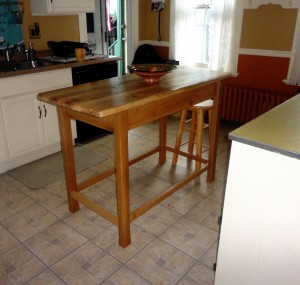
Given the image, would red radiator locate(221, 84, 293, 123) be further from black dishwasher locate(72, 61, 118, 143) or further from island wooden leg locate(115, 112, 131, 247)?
island wooden leg locate(115, 112, 131, 247)

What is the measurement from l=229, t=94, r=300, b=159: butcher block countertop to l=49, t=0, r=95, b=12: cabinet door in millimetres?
2700

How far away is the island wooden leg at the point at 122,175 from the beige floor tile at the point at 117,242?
1.7 inches

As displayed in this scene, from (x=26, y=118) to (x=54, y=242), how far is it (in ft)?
4.49

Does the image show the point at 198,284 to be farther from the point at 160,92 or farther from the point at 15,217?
the point at 15,217

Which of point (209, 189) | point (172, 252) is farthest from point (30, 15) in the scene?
point (172, 252)

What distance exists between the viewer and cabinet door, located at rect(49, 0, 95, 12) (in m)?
3.30

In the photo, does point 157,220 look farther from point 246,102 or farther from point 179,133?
point 246,102

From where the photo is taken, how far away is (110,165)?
3113mm

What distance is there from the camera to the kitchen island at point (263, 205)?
120cm

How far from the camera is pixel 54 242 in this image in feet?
6.82

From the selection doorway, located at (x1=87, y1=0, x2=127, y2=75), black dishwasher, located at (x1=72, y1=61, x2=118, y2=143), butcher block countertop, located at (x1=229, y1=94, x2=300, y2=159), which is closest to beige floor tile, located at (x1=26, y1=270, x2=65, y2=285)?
butcher block countertop, located at (x1=229, y1=94, x2=300, y2=159)

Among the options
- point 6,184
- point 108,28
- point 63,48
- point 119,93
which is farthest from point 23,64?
point 119,93

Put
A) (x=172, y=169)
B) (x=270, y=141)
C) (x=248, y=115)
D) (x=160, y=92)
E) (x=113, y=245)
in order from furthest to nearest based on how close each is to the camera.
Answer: (x=248, y=115), (x=172, y=169), (x=113, y=245), (x=160, y=92), (x=270, y=141)

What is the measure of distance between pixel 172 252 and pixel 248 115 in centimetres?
253
